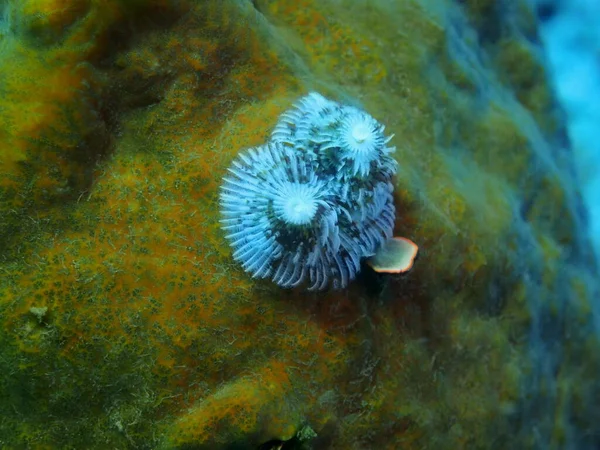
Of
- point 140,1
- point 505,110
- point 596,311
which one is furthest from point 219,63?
point 596,311

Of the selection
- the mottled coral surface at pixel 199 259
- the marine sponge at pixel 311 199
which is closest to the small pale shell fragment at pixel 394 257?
the marine sponge at pixel 311 199

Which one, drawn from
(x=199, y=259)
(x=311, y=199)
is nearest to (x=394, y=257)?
(x=311, y=199)

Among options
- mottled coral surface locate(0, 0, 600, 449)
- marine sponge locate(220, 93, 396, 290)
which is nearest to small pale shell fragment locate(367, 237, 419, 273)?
marine sponge locate(220, 93, 396, 290)

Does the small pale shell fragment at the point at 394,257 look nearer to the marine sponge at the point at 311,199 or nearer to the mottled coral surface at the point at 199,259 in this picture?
the marine sponge at the point at 311,199

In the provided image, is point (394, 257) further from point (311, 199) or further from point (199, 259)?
point (199, 259)

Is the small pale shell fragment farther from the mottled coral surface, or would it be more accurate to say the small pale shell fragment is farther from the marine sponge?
the mottled coral surface
